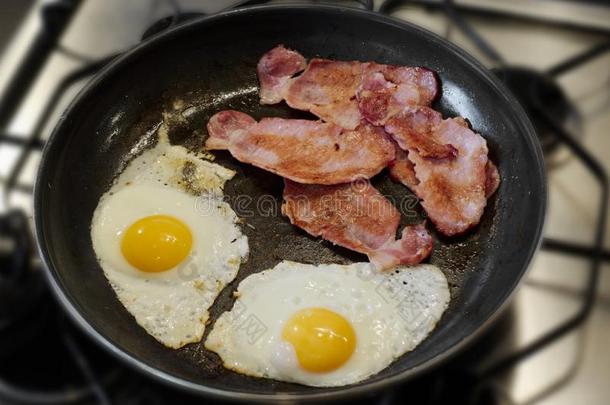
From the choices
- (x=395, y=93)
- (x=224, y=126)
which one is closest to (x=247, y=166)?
(x=224, y=126)

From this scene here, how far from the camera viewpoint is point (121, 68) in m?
1.32

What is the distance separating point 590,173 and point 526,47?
1.65 ft

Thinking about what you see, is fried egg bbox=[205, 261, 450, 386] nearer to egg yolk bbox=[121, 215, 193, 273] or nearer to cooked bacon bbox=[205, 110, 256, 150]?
egg yolk bbox=[121, 215, 193, 273]

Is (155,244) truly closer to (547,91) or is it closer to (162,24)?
(162,24)

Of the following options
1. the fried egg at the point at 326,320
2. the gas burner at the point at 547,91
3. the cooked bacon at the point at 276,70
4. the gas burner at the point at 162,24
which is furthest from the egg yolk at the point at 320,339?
the gas burner at the point at 547,91

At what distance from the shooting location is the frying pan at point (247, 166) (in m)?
1.03

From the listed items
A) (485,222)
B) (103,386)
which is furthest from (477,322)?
(103,386)

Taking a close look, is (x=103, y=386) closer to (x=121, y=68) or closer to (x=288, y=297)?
(x=288, y=297)

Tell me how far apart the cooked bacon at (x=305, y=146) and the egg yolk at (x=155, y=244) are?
0.23 metres

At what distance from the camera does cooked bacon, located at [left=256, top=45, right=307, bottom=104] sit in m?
1.41

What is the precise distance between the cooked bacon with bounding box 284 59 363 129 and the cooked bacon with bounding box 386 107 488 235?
0.38ft

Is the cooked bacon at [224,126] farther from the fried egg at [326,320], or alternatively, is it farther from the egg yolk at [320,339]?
the egg yolk at [320,339]

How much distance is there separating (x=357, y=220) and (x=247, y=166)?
0.94ft

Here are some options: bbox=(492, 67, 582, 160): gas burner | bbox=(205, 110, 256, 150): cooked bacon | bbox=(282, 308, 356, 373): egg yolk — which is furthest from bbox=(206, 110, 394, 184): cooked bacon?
bbox=(492, 67, 582, 160): gas burner
